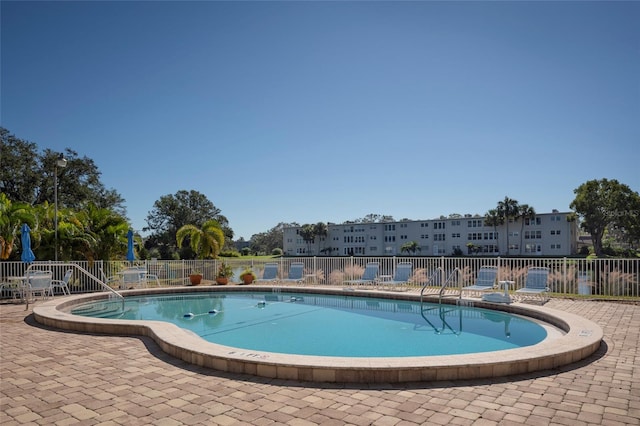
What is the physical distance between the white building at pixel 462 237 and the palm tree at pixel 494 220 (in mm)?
160

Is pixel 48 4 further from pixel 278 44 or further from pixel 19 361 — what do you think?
pixel 19 361

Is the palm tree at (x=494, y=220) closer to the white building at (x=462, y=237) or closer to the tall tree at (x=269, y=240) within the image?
the white building at (x=462, y=237)

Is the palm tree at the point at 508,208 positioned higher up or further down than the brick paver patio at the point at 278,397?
higher up

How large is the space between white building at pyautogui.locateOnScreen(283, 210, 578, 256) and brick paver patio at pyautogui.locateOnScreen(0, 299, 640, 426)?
47.3 meters

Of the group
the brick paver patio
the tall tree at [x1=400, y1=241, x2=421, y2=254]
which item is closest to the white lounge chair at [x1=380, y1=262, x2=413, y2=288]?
the brick paver patio

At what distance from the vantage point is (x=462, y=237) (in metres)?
51.5

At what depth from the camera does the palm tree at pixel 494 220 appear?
4966 cm

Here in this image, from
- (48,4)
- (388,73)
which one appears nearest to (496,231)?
(388,73)

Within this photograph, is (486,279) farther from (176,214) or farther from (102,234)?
(176,214)

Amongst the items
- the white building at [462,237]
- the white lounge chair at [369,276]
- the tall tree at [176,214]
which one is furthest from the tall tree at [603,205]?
the white lounge chair at [369,276]

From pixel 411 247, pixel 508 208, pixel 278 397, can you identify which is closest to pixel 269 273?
pixel 278 397

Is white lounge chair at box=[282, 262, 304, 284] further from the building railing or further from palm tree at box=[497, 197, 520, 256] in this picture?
palm tree at box=[497, 197, 520, 256]

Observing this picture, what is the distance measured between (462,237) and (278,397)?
5106cm

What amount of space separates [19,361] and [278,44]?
38.7 feet
